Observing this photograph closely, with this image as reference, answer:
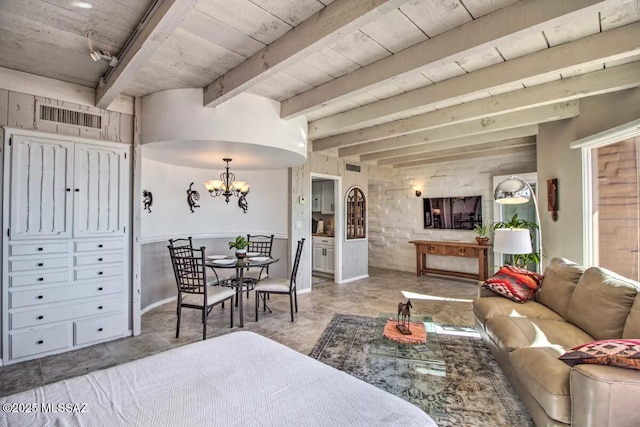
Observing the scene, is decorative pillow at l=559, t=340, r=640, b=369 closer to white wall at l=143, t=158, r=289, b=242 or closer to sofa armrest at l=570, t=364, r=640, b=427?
sofa armrest at l=570, t=364, r=640, b=427

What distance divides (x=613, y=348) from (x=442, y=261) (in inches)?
215

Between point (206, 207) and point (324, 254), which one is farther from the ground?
point (206, 207)

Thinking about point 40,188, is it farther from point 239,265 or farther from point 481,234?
point 481,234

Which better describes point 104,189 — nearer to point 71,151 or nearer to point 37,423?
point 71,151

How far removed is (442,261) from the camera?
6844 millimetres

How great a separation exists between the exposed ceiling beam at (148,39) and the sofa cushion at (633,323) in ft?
10.0

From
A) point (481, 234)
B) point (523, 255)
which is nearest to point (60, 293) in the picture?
point (523, 255)

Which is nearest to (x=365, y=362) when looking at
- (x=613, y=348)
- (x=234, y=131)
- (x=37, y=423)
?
(x=613, y=348)

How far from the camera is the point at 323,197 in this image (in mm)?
7398

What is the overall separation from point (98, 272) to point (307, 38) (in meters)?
3.07

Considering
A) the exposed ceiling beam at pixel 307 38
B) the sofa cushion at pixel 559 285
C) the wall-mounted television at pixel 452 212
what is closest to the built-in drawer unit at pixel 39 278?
the exposed ceiling beam at pixel 307 38

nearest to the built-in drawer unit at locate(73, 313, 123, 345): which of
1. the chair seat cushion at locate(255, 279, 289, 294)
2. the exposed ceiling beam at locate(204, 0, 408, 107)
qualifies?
the chair seat cushion at locate(255, 279, 289, 294)

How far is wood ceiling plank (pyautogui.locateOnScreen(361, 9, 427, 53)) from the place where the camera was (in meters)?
2.09

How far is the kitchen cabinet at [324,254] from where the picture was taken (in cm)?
667
